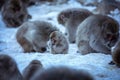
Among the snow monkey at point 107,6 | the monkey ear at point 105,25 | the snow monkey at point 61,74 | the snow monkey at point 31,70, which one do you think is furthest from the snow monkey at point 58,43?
the snow monkey at point 107,6

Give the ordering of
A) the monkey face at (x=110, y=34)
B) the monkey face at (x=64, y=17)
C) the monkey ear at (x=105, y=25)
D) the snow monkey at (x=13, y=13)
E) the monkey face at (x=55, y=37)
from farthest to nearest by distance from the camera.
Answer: the snow monkey at (x=13, y=13)
the monkey face at (x=64, y=17)
the monkey face at (x=55, y=37)
the monkey ear at (x=105, y=25)
the monkey face at (x=110, y=34)

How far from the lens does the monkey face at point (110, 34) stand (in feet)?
22.5

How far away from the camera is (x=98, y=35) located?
703cm

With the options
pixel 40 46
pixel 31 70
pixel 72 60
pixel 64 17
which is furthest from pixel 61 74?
pixel 64 17

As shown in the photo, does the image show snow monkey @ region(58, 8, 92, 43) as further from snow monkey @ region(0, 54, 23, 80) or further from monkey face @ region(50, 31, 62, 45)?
snow monkey @ region(0, 54, 23, 80)

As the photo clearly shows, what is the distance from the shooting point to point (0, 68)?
453 cm

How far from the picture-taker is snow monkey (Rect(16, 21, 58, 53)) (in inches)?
309

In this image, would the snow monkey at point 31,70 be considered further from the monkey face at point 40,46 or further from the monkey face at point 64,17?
the monkey face at point 64,17

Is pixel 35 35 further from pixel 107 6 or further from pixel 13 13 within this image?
pixel 107 6

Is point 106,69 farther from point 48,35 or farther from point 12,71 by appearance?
point 48,35

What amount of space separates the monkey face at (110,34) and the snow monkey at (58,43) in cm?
91

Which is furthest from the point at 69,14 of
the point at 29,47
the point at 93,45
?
the point at 93,45

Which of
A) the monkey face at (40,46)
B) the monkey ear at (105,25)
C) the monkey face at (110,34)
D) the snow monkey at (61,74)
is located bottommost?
the monkey face at (40,46)

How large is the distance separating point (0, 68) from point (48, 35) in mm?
3364
